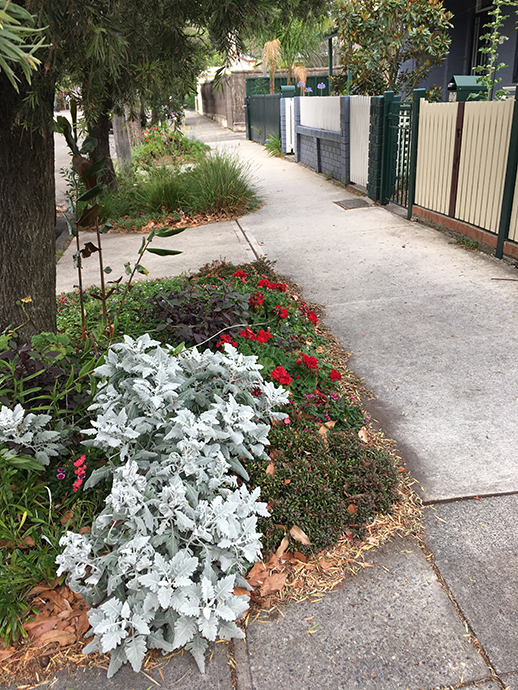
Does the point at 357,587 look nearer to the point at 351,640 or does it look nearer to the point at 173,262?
the point at 351,640

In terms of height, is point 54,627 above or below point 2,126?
below

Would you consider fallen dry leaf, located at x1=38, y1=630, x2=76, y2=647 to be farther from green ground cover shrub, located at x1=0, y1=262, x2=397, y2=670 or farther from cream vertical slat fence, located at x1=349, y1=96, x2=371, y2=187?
cream vertical slat fence, located at x1=349, y1=96, x2=371, y2=187

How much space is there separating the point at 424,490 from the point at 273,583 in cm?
96

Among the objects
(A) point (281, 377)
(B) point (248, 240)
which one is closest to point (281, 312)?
(A) point (281, 377)

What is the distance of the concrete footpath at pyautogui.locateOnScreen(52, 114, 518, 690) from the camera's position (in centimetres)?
199

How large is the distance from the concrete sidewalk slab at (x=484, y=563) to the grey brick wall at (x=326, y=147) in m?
9.00

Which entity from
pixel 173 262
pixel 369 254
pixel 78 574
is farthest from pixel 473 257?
pixel 78 574

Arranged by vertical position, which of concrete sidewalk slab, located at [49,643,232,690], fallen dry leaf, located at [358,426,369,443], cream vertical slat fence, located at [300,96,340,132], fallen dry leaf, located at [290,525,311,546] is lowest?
concrete sidewalk slab, located at [49,643,232,690]

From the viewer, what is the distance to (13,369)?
2746mm

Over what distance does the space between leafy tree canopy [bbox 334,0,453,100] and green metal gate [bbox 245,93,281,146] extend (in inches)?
243

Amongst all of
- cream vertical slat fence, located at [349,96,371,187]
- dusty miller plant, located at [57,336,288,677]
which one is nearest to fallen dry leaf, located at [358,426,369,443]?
dusty miller plant, located at [57,336,288,677]

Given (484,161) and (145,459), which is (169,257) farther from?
(145,459)

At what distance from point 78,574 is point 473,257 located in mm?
5536

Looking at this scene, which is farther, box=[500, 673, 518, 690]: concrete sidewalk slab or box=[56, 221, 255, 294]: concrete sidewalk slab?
box=[56, 221, 255, 294]: concrete sidewalk slab
